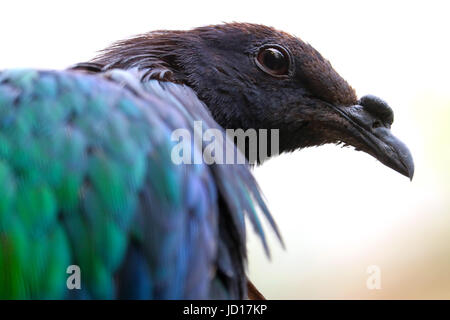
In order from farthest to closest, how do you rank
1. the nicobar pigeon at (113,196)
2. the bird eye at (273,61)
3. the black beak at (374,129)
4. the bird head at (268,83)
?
1. the black beak at (374,129)
2. the bird eye at (273,61)
3. the bird head at (268,83)
4. the nicobar pigeon at (113,196)

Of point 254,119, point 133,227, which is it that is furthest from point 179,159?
point 254,119

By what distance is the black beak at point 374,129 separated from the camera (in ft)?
13.4

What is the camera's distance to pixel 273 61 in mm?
3936

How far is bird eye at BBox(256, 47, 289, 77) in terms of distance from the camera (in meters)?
3.93

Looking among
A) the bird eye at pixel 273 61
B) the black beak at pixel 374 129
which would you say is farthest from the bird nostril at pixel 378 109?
the bird eye at pixel 273 61

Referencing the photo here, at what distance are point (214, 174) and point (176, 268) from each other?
1.63 ft

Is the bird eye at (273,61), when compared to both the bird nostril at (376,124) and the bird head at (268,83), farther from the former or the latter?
the bird nostril at (376,124)

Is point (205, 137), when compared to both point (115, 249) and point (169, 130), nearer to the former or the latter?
point (169, 130)

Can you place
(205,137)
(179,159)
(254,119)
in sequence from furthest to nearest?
(254,119), (205,137), (179,159)

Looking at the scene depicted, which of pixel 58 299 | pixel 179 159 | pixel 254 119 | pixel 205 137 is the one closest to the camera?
pixel 58 299

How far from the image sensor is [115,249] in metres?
2.66

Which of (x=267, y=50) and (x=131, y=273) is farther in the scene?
(x=267, y=50)

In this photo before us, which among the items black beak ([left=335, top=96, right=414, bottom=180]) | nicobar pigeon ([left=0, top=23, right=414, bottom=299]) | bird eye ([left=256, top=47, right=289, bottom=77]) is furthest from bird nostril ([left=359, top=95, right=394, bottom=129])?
nicobar pigeon ([left=0, top=23, right=414, bottom=299])

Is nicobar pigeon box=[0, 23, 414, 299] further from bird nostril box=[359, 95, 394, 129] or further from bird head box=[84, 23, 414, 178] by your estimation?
bird nostril box=[359, 95, 394, 129]
